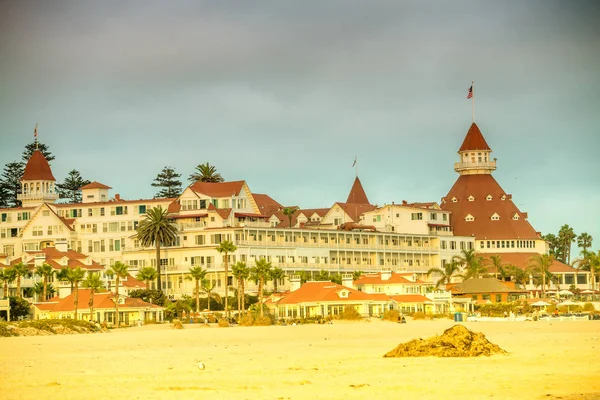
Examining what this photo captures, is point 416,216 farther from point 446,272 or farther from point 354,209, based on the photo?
point 446,272

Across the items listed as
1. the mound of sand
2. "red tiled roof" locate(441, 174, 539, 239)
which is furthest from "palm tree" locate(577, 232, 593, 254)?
the mound of sand

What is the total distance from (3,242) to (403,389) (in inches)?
4496

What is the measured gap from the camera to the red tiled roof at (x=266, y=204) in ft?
471

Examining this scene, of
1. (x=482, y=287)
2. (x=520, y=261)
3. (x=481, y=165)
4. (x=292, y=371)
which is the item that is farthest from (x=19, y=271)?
(x=292, y=371)

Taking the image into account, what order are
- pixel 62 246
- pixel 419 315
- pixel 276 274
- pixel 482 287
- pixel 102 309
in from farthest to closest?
pixel 62 246 < pixel 482 287 < pixel 276 274 < pixel 419 315 < pixel 102 309

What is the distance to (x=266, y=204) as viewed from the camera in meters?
148

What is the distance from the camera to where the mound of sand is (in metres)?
42.0

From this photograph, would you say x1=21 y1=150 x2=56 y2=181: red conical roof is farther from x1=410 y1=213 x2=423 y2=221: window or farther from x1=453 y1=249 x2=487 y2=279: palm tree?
x1=453 y1=249 x2=487 y2=279: palm tree

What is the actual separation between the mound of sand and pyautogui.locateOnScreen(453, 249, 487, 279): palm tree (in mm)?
90596

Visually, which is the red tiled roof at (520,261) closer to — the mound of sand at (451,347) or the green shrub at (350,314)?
the green shrub at (350,314)

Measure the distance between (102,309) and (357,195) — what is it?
2737 inches

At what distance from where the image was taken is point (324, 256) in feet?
435

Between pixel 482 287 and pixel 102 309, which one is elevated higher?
pixel 482 287

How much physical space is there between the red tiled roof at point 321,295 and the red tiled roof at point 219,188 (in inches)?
1212
